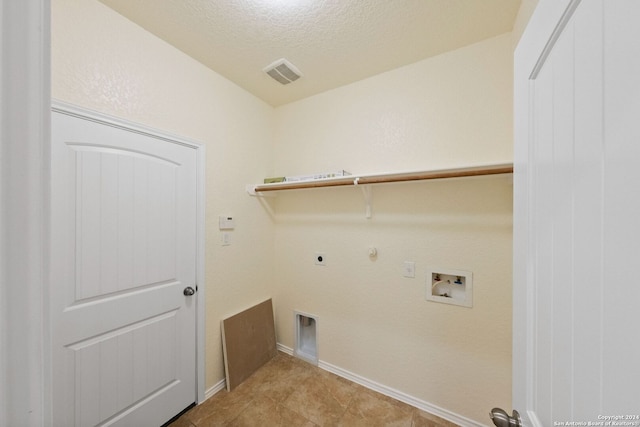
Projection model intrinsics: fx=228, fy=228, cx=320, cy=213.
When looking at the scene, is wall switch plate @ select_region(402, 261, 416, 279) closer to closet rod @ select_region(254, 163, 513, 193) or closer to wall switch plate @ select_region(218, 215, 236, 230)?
closet rod @ select_region(254, 163, 513, 193)

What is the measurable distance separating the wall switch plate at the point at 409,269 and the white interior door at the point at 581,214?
3.49ft

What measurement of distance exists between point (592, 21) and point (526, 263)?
513 mm

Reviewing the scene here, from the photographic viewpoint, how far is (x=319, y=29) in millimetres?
1410

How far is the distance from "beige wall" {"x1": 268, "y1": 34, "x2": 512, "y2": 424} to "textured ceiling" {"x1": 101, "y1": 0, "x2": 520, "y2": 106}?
0.50 ft

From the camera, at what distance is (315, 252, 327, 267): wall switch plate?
2.06 meters

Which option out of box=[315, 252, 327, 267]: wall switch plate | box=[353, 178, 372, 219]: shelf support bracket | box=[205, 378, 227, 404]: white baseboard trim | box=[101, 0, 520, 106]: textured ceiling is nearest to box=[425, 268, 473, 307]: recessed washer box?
box=[353, 178, 372, 219]: shelf support bracket

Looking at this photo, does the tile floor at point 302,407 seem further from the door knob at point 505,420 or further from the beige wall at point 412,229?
the door knob at point 505,420

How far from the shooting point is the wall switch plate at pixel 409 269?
5.52 feet

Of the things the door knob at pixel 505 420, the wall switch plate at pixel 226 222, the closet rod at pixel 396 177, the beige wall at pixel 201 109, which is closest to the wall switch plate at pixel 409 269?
the closet rod at pixel 396 177

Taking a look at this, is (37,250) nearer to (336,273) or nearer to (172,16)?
(172,16)

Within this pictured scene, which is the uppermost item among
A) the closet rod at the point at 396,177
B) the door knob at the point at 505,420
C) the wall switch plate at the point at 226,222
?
the closet rod at the point at 396,177

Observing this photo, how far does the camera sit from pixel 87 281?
3.96 ft

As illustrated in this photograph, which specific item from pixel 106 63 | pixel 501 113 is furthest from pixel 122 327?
pixel 501 113

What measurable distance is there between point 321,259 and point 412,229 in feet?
2.72
